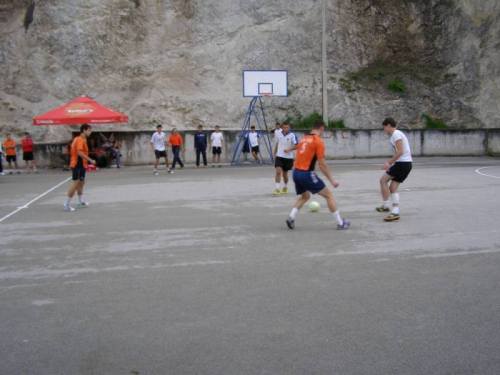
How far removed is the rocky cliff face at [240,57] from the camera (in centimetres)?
3130

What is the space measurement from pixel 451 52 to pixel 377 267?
3121 centimetres

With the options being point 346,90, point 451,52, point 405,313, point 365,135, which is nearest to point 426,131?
point 365,135

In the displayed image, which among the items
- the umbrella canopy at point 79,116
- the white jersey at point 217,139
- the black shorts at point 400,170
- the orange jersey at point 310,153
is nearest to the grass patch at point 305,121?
the white jersey at point 217,139

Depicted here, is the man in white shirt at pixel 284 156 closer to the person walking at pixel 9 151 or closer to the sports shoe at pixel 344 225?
the sports shoe at pixel 344 225

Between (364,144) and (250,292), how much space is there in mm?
23188

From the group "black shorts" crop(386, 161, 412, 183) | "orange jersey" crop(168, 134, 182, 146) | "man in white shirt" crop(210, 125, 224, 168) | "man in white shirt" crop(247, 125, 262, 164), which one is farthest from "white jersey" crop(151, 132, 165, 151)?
"black shorts" crop(386, 161, 412, 183)

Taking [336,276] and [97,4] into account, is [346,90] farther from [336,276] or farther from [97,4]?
[336,276]

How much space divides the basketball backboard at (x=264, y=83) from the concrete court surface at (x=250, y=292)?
14790mm

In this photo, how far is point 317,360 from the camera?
4.30m

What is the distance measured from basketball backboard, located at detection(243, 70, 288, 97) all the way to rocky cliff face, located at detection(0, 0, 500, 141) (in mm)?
5404

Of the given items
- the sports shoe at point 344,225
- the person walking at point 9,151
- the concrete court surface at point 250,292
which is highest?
the person walking at point 9,151

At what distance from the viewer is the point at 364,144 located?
2809cm

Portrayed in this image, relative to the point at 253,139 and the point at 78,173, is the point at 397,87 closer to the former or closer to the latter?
the point at 253,139

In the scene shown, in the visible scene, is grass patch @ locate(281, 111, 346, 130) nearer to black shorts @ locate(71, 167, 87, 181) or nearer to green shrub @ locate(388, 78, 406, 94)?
green shrub @ locate(388, 78, 406, 94)
